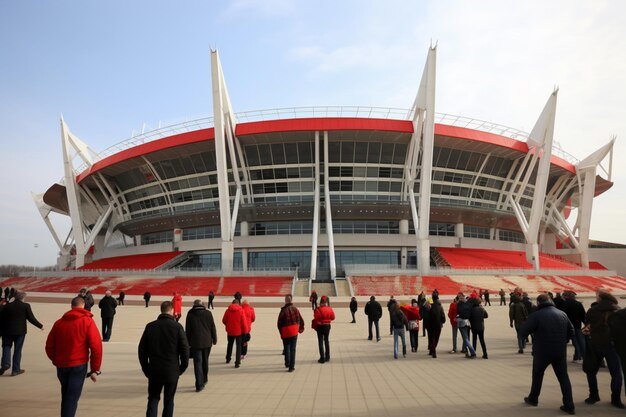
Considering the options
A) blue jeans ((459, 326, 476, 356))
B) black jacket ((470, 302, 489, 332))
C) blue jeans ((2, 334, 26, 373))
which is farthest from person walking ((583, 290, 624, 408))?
blue jeans ((2, 334, 26, 373))

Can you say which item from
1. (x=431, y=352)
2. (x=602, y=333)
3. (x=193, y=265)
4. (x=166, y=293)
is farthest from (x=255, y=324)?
(x=193, y=265)

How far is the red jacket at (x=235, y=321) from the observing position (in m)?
8.84

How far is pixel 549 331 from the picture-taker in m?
5.73

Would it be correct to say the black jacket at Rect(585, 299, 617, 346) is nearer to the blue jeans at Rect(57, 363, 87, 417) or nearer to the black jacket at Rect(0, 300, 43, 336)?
the blue jeans at Rect(57, 363, 87, 417)

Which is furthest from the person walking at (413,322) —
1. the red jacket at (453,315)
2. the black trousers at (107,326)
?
the black trousers at (107,326)

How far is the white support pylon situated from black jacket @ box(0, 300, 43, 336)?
113 feet

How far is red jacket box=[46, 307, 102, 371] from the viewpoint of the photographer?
16.4 feet

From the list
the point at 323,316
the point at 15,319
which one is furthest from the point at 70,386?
the point at 323,316

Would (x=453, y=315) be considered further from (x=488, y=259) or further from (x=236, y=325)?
(x=488, y=259)

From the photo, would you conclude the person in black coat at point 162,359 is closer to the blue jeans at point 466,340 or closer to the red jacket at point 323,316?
the red jacket at point 323,316

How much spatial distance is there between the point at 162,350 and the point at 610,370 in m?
6.42

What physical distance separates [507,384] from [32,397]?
817 cm

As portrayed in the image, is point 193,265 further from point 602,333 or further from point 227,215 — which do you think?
point 602,333

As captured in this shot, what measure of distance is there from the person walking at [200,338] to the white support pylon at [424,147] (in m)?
33.5
